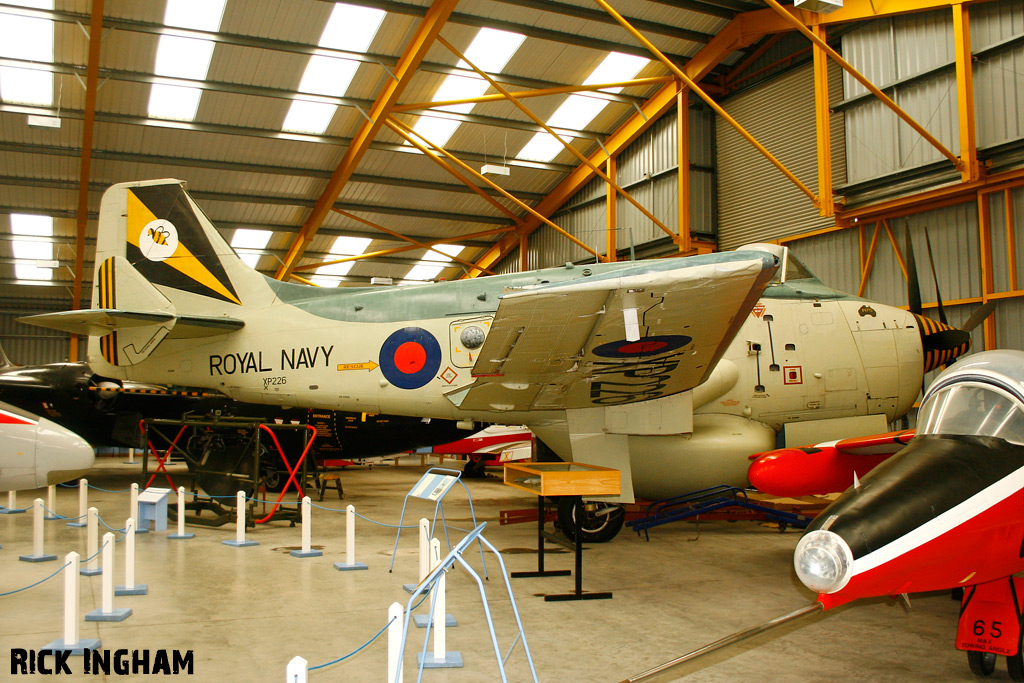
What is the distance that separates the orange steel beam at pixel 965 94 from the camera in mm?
12500

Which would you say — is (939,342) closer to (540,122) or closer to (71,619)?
(71,619)

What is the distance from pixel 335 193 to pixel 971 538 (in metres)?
19.4

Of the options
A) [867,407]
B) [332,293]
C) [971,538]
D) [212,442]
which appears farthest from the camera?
[212,442]

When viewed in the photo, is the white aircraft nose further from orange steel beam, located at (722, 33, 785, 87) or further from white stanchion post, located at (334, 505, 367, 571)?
orange steel beam, located at (722, 33, 785, 87)

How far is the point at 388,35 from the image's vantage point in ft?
50.3

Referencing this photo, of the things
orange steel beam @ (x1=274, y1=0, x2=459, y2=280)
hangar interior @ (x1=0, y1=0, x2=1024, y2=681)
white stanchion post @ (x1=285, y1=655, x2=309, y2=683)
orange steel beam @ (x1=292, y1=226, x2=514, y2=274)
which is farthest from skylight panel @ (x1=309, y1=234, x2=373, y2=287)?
white stanchion post @ (x1=285, y1=655, x2=309, y2=683)

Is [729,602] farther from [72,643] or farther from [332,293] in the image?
[332,293]

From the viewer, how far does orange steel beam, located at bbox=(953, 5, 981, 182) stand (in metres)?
12.5

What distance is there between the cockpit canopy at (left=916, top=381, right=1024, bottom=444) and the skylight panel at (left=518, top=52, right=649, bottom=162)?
15395mm

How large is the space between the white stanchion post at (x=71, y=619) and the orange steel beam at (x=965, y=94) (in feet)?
48.1

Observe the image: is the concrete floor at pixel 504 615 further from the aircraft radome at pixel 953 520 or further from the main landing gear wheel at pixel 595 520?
the aircraft radome at pixel 953 520

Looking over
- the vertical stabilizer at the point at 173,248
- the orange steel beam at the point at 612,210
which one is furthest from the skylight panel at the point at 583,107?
the vertical stabilizer at the point at 173,248

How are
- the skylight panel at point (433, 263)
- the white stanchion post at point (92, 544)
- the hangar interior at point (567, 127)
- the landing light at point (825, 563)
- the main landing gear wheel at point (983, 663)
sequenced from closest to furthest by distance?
the landing light at point (825, 563), the main landing gear wheel at point (983, 663), the white stanchion post at point (92, 544), the hangar interior at point (567, 127), the skylight panel at point (433, 263)

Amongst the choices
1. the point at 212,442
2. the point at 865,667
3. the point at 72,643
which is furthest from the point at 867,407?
the point at 212,442
